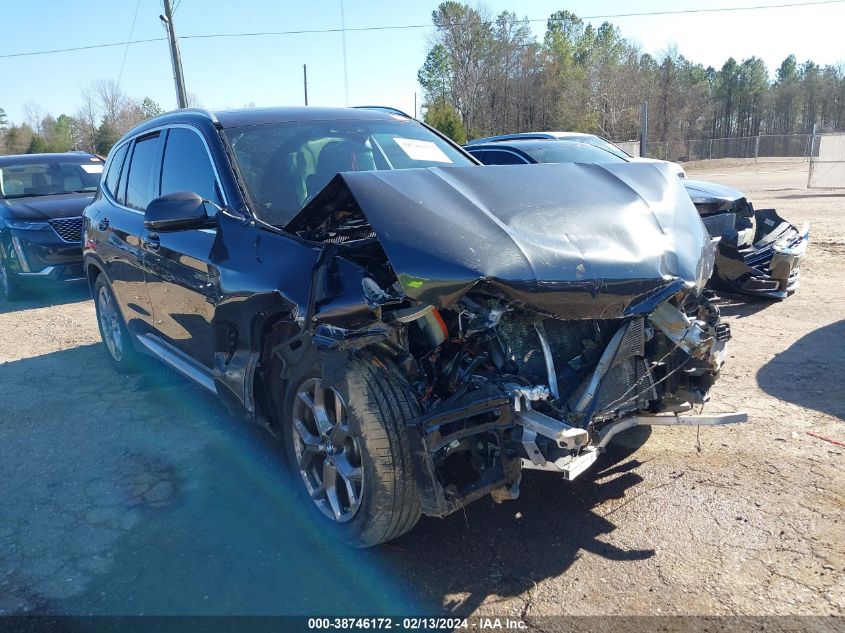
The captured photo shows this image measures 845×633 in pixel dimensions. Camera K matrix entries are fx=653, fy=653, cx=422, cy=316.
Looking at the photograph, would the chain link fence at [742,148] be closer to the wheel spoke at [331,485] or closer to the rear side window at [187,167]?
the rear side window at [187,167]

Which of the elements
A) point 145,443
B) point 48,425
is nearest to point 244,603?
point 145,443

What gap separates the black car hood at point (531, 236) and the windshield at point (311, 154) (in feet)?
2.10

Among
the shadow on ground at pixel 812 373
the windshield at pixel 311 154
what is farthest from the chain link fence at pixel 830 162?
the windshield at pixel 311 154

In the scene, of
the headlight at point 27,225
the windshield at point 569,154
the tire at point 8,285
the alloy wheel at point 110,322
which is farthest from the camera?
the tire at point 8,285

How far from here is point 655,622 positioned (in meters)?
2.50

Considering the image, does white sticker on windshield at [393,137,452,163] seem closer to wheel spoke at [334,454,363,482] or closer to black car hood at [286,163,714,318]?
black car hood at [286,163,714,318]

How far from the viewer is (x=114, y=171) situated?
5637 mm

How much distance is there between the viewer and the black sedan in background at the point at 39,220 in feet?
30.0

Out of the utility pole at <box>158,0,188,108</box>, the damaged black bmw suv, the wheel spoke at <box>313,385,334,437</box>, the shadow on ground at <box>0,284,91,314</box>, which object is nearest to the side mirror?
the damaged black bmw suv

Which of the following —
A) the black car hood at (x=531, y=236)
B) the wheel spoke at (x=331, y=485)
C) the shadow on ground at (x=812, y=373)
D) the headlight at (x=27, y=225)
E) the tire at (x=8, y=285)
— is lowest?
the tire at (x=8, y=285)

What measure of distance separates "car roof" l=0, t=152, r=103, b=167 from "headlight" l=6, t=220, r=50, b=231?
1.74m

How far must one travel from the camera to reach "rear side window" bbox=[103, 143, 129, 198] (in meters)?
5.49

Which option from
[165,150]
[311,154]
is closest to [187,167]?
[165,150]

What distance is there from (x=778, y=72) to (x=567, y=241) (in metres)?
109
